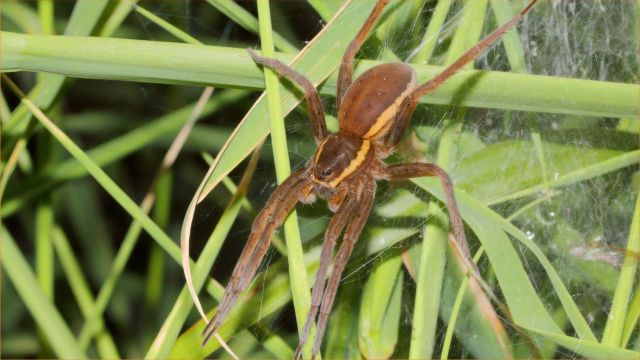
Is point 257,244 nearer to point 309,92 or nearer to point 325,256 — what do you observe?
point 325,256

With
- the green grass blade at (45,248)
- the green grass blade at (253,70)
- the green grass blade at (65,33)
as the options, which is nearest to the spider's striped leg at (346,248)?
the green grass blade at (253,70)

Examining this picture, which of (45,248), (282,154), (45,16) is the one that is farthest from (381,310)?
(45,16)

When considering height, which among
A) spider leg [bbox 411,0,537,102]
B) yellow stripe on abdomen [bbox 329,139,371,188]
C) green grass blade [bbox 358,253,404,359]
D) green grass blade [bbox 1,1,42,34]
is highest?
green grass blade [bbox 1,1,42,34]

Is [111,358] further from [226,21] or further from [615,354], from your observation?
[615,354]

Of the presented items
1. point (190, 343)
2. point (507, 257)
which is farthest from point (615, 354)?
point (190, 343)

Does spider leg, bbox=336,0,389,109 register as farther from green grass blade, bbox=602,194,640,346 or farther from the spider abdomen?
green grass blade, bbox=602,194,640,346

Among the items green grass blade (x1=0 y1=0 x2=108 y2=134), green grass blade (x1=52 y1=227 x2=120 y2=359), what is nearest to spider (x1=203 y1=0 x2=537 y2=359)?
green grass blade (x1=0 y1=0 x2=108 y2=134)
